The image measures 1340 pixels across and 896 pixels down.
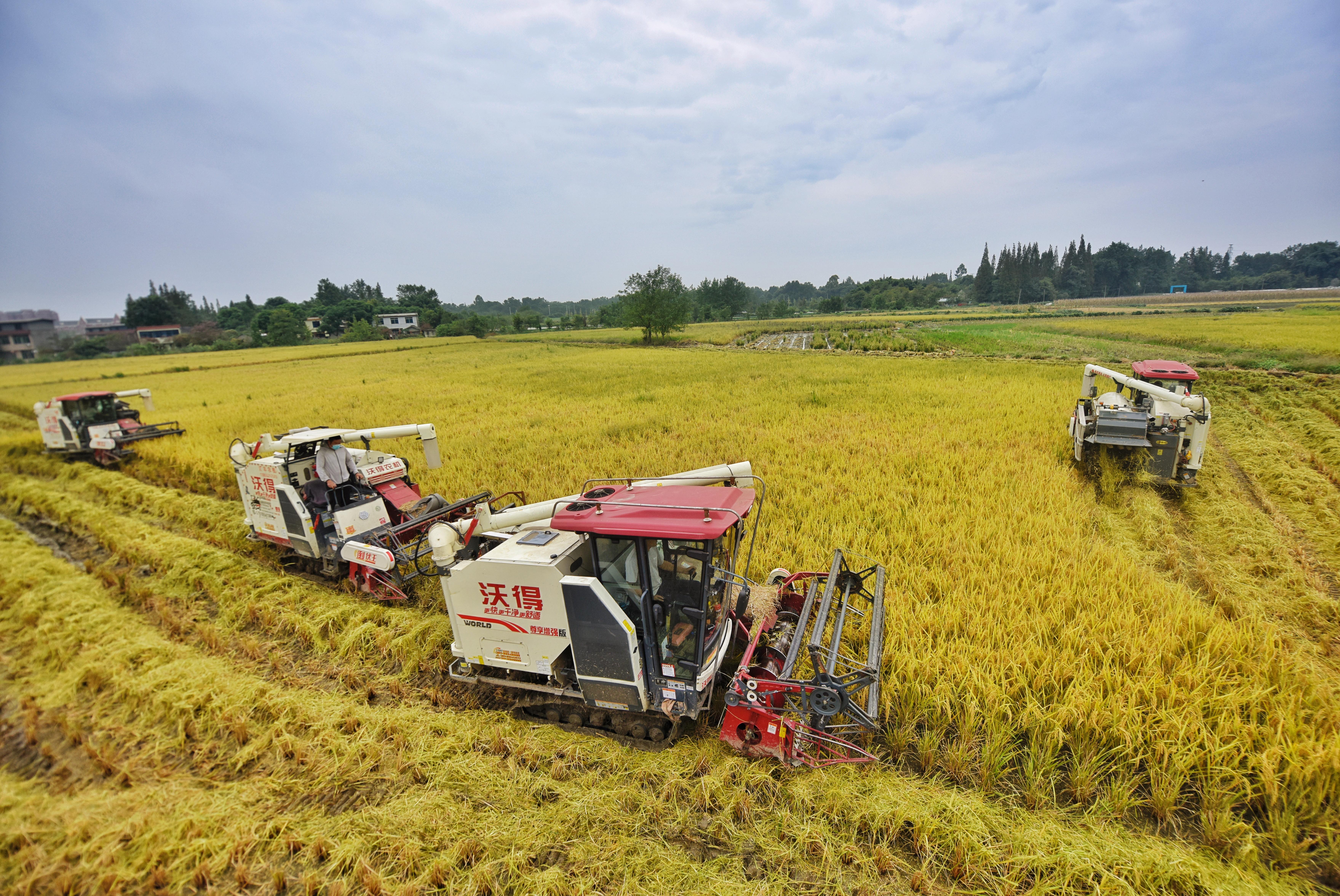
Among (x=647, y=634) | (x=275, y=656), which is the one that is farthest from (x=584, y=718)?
(x=275, y=656)

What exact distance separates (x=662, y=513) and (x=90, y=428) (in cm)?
1711

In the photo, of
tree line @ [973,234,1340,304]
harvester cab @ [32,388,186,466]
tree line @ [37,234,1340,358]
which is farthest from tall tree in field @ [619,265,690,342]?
tree line @ [973,234,1340,304]

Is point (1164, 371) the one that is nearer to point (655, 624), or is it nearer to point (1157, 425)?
point (1157, 425)

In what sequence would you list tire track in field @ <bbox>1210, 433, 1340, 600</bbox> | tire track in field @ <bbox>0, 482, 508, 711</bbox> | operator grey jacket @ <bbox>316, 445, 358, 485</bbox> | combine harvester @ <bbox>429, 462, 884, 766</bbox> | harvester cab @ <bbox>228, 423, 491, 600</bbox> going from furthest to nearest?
operator grey jacket @ <bbox>316, 445, 358, 485</bbox> → harvester cab @ <bbox>228, 423, 491, 600</bbox> → tire track in field @ <bbox>1210, 433, 1340, 600</bbox> → tire track in field @ <bbox>0, 482, 508, 711</bbox> → combine harvester @ <bbox>429, 462, 884, 766</bbox>

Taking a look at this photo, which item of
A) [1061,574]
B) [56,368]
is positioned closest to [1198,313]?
[1061,574]

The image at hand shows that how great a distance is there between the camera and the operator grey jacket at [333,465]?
752cm

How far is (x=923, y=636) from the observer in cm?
521

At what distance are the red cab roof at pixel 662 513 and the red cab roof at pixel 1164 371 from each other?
1214cm

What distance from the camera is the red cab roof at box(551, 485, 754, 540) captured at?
385 centimetres

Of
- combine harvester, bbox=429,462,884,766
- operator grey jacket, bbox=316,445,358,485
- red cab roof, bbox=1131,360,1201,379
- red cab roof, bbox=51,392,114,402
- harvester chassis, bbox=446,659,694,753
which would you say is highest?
red cab roof, bbox=51,392,114,402

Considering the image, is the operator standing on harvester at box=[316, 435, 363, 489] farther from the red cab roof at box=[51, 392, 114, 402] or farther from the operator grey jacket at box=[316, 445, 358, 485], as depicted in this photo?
the red cab roof at box=[51, 392, 114, 402]

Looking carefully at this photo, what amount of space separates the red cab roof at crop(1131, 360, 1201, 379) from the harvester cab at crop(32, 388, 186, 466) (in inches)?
1000

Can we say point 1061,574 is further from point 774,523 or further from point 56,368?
point 56,368

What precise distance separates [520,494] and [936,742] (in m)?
5.44
